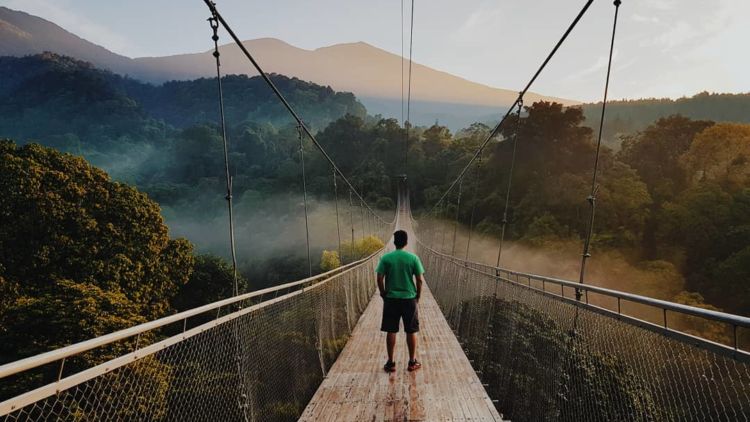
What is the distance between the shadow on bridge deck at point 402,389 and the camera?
3.37 metres

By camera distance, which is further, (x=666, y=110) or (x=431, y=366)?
(x=666, y=110)

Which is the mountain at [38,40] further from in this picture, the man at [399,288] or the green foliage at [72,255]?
the man at [399,288]

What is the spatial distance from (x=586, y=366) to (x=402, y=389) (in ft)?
6.03

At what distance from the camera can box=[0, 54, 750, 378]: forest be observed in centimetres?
1459

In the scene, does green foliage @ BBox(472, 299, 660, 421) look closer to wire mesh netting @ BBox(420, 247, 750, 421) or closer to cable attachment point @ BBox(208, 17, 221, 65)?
wire mesh netting @ BBox(420, 247, 750, 421)

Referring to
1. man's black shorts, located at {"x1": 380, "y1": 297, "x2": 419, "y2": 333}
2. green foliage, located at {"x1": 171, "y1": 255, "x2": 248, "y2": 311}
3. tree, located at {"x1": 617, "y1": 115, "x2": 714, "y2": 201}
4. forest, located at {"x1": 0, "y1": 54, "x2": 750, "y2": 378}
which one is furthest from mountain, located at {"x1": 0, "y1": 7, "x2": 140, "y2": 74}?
man's black shorts, located at {"x1": 380, "y1": 297, "x2": 419, "y2": 333}

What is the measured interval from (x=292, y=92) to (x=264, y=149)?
29.3m

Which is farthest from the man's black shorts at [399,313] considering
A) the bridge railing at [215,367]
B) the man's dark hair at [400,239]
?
the bridge railing at [215,367]

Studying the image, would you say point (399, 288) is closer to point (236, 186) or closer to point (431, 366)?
point (431, 366)

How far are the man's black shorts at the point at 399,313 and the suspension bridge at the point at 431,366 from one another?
506 mm

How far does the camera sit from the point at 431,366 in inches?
184

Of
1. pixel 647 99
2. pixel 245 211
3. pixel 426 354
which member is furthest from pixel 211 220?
pixel 647 99

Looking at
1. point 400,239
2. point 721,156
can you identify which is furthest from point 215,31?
point 721,156

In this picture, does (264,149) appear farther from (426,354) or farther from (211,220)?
(426,354)
